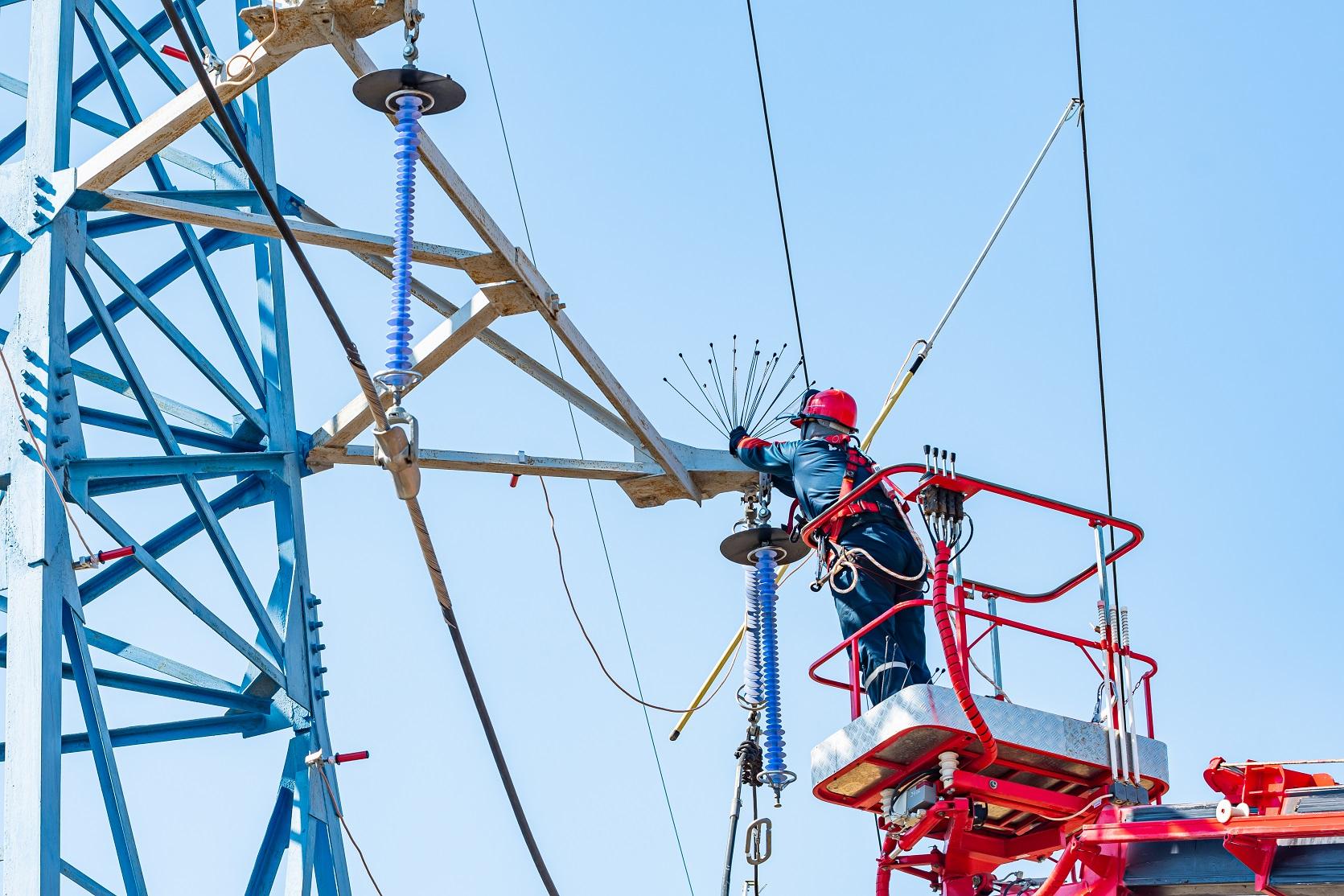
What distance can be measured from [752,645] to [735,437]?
184cm

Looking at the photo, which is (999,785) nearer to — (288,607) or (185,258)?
(288,607)

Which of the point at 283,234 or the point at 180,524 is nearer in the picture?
the point at 283,234

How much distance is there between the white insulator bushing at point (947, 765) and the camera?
503 inches

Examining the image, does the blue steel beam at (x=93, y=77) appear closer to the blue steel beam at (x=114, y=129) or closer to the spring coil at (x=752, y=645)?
the blue steel beam at (x=114, y=129)

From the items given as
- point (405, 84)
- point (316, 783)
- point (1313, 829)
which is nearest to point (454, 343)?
point (405, 84)

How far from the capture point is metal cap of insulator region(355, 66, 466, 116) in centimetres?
1338

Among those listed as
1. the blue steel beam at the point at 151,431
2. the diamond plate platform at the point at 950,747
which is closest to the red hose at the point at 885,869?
the diamond plate platform at the point at 950,747

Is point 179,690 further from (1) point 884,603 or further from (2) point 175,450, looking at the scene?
(1) point 884,603

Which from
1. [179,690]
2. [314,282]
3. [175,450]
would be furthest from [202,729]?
[314,282]

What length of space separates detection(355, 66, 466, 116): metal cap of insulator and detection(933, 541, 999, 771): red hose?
3768mm

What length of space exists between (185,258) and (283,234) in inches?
184

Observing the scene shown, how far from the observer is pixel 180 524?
52.1ft

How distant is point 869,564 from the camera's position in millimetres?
13633

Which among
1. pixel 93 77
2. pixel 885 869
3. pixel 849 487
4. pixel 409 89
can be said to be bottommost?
pixel 885 869
